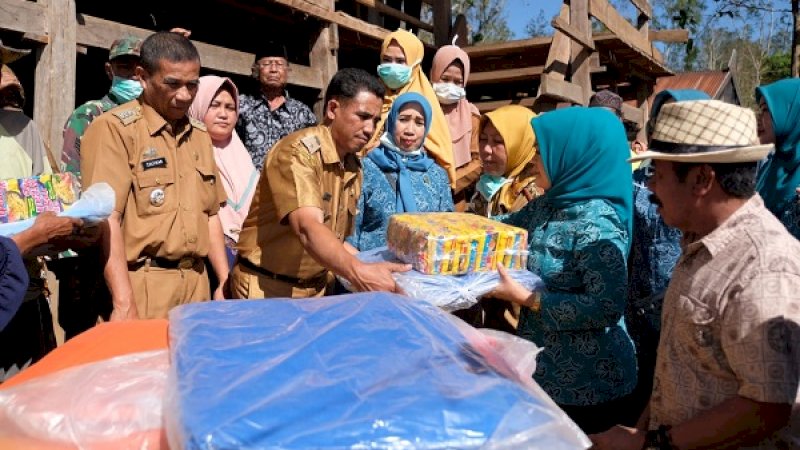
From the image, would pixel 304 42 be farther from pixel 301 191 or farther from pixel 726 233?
pixel 726 233

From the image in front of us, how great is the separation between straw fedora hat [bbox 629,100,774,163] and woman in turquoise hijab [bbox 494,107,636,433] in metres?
0.76

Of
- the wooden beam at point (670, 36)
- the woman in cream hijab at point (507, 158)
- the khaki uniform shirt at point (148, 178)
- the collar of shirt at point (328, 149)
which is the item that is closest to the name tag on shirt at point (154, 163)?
the khaki uniform shirt at point (148, 178)

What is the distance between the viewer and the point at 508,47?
814cm

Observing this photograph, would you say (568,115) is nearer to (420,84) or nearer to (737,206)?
(737,206)

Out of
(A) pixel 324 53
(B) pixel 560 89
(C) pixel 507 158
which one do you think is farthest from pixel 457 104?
(C) pixel 507 158

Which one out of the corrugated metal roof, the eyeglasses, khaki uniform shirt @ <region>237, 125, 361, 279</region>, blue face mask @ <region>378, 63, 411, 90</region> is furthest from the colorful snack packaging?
the corrugated metal roof

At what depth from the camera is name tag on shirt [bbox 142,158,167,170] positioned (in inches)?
112

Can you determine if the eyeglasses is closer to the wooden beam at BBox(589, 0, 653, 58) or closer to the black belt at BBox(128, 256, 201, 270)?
the black belt at BBox(128, 256, 201, 270)

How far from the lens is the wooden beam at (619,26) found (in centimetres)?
785

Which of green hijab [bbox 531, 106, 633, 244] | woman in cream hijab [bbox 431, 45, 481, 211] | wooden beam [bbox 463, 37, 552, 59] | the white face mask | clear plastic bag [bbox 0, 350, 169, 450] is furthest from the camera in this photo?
wooden beam [bbox 463, 37, 552, 59]

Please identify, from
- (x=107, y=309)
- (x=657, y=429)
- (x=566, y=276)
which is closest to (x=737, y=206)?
(x=657, y=429)

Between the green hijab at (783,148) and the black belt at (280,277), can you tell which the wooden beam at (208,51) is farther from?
the green hijab at (783,148)

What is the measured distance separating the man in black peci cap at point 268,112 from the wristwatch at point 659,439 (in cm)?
362

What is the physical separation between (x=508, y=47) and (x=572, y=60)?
0.74 m
